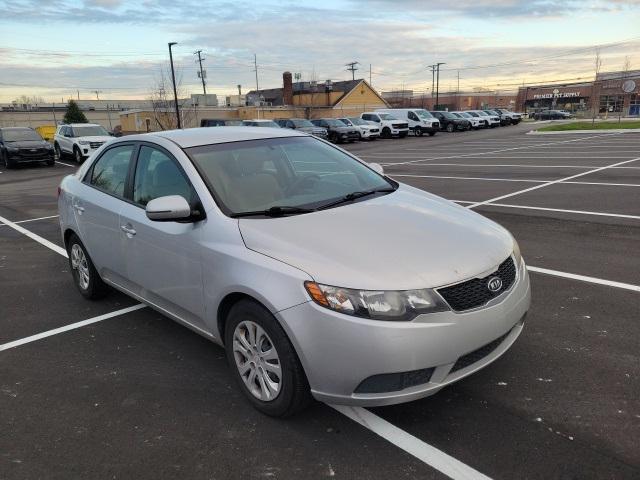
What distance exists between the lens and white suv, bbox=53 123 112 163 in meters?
21.8

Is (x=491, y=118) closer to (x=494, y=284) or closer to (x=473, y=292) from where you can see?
(x=494, y=284)

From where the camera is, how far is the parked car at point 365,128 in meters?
Answer: 34.9

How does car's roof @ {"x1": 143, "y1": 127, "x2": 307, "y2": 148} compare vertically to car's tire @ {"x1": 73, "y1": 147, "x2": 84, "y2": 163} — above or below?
above

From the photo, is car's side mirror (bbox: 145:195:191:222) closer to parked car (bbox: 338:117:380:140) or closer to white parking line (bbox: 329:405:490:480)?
white parking line (bbox: 329:405:490:480)

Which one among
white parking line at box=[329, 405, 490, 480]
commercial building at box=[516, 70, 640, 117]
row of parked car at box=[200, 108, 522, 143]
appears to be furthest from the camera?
commercial building at box=[516, 70, 640, 117]

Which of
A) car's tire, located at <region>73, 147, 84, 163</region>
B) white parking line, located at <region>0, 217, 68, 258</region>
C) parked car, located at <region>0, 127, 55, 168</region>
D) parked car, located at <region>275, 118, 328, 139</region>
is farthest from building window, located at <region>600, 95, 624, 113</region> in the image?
white parking line, located at <region>0, 217, 68, 258</region>

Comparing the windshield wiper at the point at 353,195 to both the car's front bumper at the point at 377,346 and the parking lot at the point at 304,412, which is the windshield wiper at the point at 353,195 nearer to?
the car's front bumper at the point at 377,346

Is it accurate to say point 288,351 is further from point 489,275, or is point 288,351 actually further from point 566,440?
point 566,440

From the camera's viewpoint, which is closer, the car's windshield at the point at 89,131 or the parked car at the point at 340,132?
the car's windshield at the point at 89,131

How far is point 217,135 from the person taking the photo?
4188mm

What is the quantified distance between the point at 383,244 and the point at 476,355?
78 centimetres

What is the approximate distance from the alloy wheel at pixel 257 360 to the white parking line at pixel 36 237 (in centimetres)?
479

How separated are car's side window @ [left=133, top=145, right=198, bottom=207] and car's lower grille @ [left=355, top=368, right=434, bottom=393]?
1.65 m

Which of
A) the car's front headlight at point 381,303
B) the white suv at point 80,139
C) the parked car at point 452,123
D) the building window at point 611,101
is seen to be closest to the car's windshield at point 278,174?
the car's front headlight at point 381,303
